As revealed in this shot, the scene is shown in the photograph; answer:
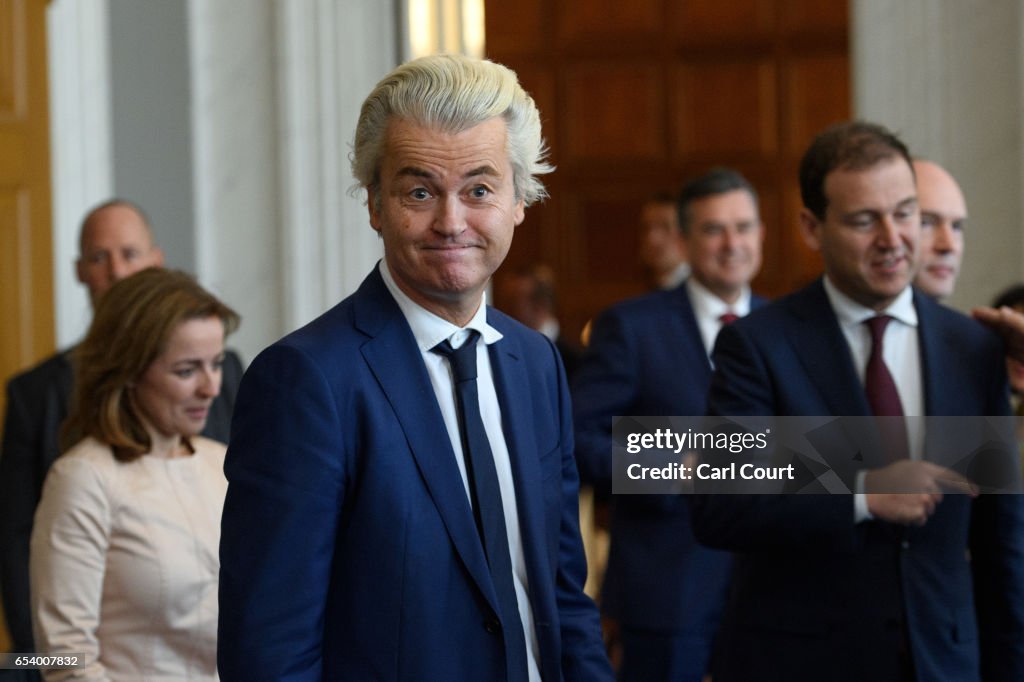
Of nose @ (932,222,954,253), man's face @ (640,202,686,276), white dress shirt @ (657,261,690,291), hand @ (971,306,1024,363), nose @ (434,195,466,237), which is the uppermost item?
man's face @ (640,202,686,276)

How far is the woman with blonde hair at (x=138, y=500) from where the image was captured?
262cm

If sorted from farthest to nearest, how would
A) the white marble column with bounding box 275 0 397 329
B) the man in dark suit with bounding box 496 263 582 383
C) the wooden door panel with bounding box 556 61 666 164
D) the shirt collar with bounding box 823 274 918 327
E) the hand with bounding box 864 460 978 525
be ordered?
the wooden door panel with bounding box 556 61 666 164, the man in dark suit with bounding box 496 263 582 383, the white marble column with bounding box 275 0 397 329, the shirt collar with bounding box 823 274 918 327, the hand with bounding box 864 460 978 525

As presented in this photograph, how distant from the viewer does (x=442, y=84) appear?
6.50 ft

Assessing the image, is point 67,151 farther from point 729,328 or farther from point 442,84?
point 442,84

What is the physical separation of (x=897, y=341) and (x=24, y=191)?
3.99 m

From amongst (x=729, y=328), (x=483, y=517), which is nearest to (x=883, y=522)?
(x=729, y=328)

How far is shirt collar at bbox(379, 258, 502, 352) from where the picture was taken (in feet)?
6.74

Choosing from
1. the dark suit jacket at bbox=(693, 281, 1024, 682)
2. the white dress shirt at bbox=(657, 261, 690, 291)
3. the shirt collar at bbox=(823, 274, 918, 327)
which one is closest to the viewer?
the dark suit jacket at bbox=(693, 281, 1024, 682)

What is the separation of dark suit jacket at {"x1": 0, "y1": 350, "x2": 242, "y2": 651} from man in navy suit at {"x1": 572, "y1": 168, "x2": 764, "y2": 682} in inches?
42.9

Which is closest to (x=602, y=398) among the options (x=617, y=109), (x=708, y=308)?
(x=708, y=308)

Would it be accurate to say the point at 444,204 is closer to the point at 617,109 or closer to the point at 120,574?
the point at 120,574

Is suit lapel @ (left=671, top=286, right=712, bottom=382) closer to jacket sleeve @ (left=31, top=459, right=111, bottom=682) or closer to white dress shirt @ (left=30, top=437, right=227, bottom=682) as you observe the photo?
white dress shirt @ (left=30, top=437, right=227, bottom=682)

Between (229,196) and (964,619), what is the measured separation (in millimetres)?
3737
